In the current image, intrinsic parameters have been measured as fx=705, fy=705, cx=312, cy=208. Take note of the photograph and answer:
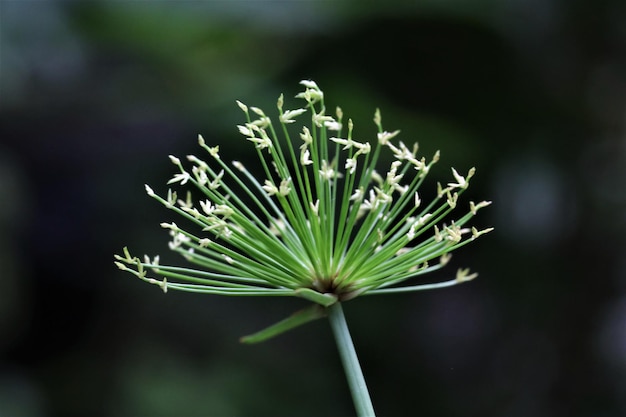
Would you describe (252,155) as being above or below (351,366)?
above

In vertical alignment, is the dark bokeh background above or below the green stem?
above

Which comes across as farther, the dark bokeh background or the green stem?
the dark bokeh background

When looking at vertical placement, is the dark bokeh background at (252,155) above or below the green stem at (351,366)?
above

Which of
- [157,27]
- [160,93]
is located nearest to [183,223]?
[160,93]

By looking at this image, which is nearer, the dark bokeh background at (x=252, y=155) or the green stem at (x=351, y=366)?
the green stem at (x=351, y=366)
